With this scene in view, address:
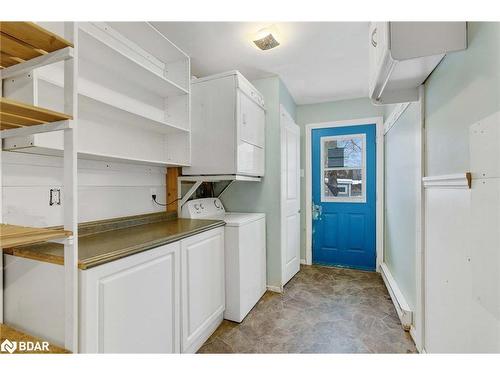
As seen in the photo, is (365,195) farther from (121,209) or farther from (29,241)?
(29,241)

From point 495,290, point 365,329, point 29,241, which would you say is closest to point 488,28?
point 495,290

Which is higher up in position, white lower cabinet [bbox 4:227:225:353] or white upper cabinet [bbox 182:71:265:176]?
white upper cabinet [bbox 182:71:265:176]

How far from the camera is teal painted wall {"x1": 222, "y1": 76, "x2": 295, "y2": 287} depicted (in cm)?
268

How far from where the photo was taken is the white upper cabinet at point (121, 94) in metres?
1.30

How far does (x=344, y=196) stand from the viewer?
348cm

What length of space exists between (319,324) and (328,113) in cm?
268

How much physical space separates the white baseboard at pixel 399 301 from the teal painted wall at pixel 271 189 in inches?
43.7

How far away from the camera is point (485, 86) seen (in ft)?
3.05

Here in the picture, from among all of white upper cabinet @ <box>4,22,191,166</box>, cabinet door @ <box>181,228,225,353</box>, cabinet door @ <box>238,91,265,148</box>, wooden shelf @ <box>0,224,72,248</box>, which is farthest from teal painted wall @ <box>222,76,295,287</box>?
wooden shelf @ <box>0,224,72,248</box>

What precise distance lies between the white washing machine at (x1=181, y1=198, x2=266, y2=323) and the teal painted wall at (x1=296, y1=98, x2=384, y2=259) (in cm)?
119

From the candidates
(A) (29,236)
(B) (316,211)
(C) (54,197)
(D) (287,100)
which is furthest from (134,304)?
(B) (316,211)

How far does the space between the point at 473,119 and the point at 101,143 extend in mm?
2041

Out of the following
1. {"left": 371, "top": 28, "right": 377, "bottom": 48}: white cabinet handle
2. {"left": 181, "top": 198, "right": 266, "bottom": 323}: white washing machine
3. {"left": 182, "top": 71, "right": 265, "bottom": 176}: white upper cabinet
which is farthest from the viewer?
{"left": 182, "top": 71, "right": 265, "bottom": 176}: white upper cabinet

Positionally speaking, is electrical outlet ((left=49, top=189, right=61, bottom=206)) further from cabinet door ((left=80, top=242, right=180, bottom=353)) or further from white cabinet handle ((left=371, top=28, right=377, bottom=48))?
white cabinet handle ((left=371, top=28, right=377, bottom=48))
